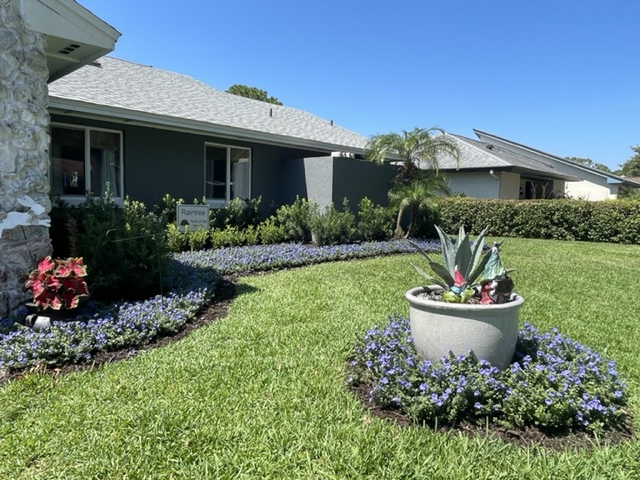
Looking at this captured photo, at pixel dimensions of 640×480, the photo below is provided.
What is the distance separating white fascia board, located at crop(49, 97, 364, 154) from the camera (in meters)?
8.02

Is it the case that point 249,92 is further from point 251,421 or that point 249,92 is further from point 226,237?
point 251,421

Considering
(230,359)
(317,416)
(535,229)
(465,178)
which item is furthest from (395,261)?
(465,178)

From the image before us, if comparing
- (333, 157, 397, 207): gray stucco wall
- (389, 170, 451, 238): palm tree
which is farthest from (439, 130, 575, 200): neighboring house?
(389, 170, 451, 238): palm tree

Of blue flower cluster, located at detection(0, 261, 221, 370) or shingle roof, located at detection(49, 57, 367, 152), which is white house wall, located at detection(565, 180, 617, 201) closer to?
shingle roof, located at detection(49, 57, 367, 152)

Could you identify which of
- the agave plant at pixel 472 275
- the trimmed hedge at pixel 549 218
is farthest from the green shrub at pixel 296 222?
the agave plant at pixel 472 275

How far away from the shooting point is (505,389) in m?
2.95

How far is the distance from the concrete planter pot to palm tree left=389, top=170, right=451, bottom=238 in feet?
29.2

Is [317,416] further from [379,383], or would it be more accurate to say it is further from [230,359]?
[230,359]

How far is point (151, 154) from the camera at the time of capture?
10102 millimetres

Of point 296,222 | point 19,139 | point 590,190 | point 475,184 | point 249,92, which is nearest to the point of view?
point 19,139

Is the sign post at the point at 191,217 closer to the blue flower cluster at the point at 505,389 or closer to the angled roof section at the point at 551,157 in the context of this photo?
the blue flower cluster at the point at 505,389

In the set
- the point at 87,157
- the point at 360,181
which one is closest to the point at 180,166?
the point at 87,157

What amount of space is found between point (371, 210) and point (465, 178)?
11363 millimetres

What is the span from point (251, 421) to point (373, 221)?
9.58m
